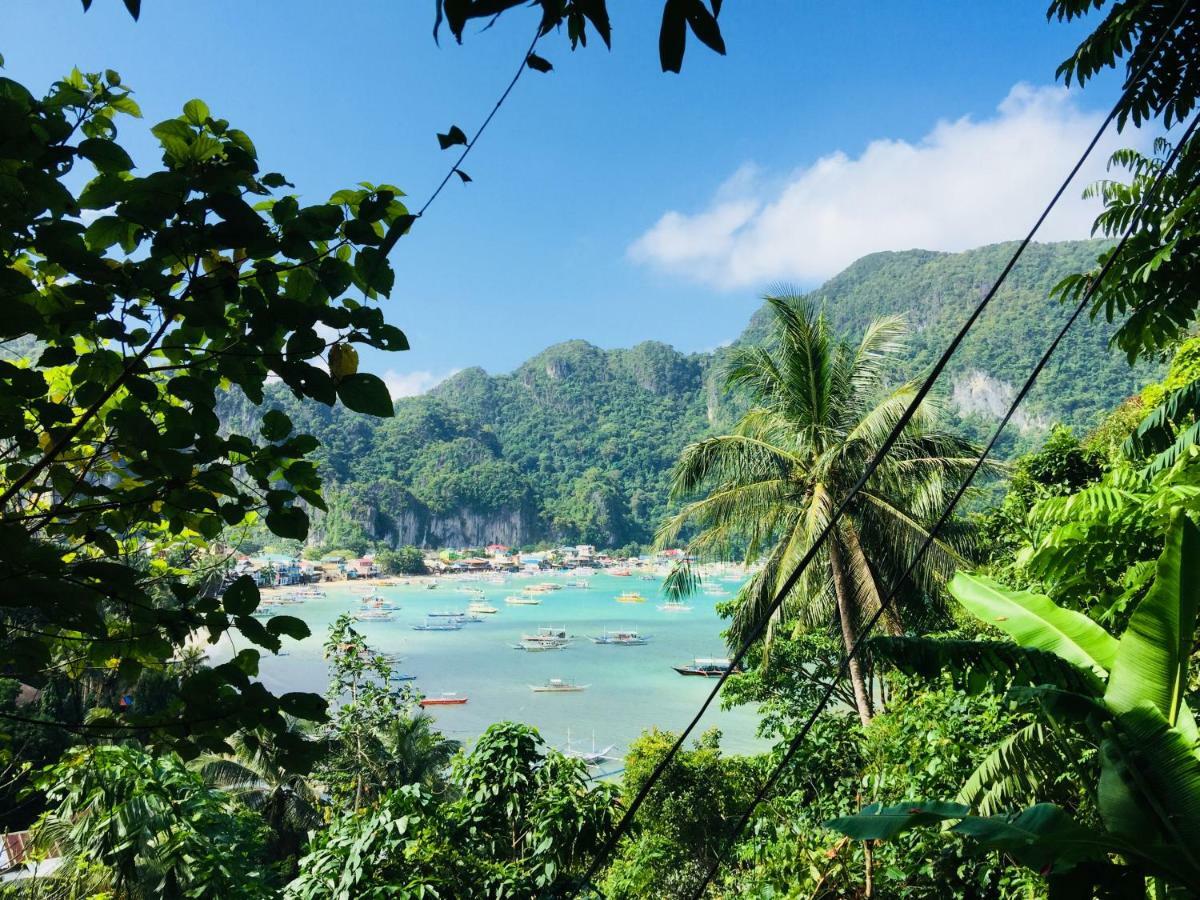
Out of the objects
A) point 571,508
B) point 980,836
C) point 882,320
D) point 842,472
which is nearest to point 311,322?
point 980,836

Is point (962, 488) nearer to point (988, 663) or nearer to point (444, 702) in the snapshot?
point (988, 663)

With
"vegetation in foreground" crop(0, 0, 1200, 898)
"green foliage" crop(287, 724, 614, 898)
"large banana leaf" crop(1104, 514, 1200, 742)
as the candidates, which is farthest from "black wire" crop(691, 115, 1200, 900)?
"green foliage" crop(287, 724, 614, 898)

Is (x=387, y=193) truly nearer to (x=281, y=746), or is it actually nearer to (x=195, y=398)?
(x=195, y=398)

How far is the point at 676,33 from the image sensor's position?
→ 0.55 meters

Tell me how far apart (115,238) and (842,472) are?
7219 mm

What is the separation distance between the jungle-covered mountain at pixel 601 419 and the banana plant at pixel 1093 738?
43.5m

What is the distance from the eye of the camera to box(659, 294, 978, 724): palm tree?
7324 millimetres

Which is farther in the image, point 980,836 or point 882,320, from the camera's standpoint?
point 882,320

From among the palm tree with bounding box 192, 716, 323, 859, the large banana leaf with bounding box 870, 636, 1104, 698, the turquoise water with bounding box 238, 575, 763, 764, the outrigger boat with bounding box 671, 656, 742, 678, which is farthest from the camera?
the outrigger boat with bounding box 671, 656, 742, 678

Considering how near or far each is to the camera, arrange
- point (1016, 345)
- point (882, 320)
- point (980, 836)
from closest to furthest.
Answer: point (980, 836) → point (882, 320) → point (1016, 345)

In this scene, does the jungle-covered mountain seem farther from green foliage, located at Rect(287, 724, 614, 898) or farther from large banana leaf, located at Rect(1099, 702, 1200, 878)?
large banana leaf, located at Rect(1099, 702, 1200, 878)

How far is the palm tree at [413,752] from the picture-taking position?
11.3m

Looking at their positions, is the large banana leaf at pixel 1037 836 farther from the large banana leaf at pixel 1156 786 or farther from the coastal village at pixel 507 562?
the coastal village at pixel 507 562

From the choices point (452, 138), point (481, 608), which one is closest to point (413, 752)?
point (452, 138)
